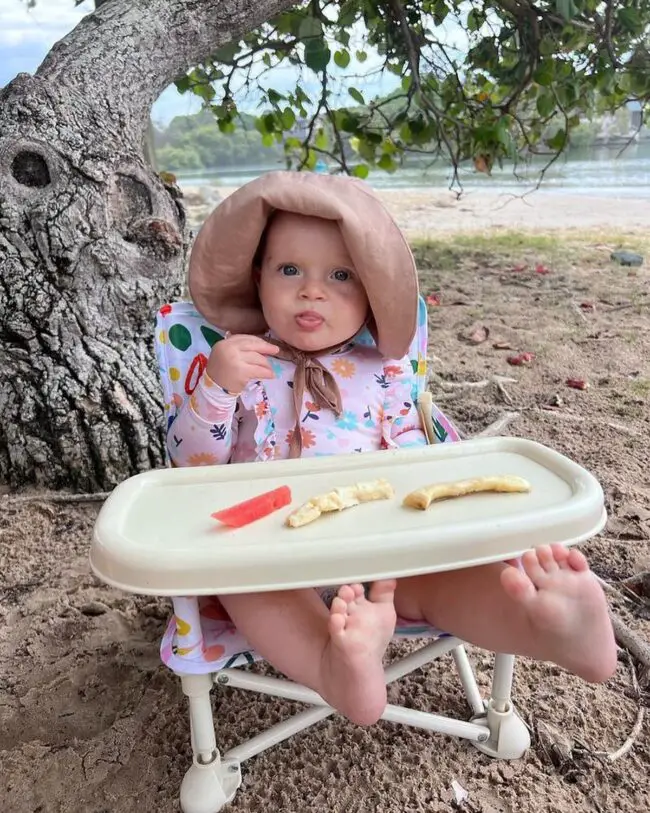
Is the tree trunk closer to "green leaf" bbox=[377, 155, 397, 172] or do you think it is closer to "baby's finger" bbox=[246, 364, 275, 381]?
"baby's finger" bbox=[246, 364, 275, 381]

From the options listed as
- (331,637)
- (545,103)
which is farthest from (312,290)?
(545,103)

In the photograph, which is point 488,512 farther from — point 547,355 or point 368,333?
point 547,355

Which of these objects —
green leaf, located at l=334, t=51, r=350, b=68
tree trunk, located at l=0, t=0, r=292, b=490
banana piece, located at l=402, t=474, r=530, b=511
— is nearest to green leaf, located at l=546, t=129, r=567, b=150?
green leaf, located at l=334, t=51, r=350, b=68

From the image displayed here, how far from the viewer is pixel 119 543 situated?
0.96 meters

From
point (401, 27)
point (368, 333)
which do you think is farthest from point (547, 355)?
point (368, 333)

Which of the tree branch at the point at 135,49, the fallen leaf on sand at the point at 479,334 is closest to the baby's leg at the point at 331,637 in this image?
the tree branch at the point at 135,49

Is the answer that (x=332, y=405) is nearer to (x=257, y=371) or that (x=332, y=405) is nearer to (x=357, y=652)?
(x=257, y=371)

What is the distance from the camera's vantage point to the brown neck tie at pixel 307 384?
140 cm

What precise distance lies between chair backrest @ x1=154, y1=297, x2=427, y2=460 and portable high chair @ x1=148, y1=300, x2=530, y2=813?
0.44m

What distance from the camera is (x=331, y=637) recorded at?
3.20 ft

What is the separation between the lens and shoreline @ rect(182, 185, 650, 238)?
26.1ft

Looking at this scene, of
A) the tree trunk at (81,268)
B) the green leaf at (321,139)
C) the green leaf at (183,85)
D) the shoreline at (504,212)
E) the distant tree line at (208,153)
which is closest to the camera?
the tree trunk at (81,268)

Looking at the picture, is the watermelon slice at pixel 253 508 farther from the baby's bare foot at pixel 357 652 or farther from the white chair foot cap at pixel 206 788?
the white chair foot cap at pixel 206 788

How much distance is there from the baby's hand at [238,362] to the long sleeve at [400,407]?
0.33 metres
